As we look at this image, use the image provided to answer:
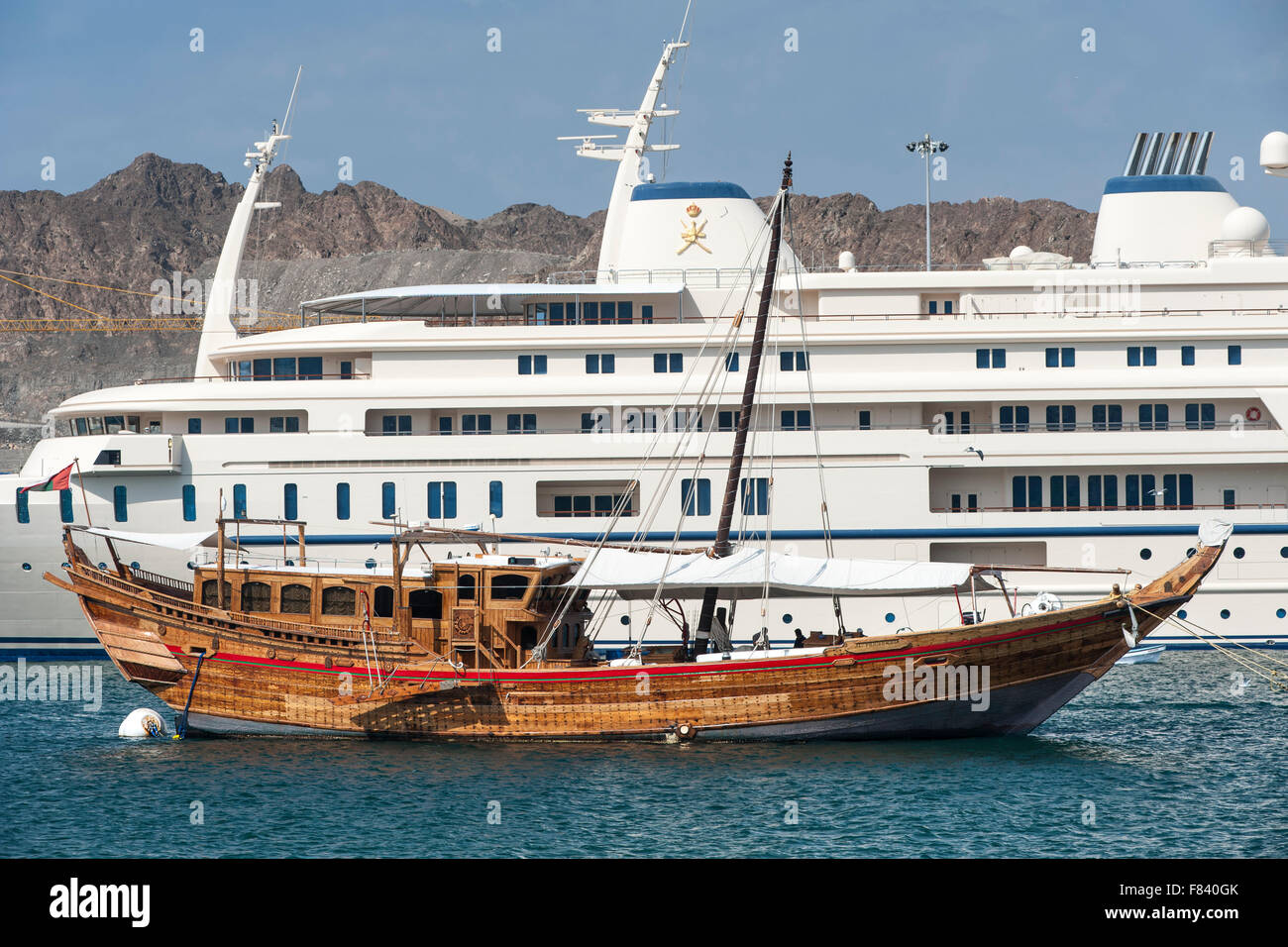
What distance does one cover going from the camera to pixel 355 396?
108 feet

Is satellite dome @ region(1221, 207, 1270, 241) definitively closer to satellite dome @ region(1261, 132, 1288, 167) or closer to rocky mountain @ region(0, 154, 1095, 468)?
satellite dome @ region(1261, 132, 1288, 167)

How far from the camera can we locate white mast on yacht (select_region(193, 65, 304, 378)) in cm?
3591

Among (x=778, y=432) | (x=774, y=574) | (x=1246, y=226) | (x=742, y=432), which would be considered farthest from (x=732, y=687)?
(x=1246, y=226)

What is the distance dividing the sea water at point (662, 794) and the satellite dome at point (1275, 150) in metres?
16.9

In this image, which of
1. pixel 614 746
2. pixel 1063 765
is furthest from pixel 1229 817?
pixel 614 746

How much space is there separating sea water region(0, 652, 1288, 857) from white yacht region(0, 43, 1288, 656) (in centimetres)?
712

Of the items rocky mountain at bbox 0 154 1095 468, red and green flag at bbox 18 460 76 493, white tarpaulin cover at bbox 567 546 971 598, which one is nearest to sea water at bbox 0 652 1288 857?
white tarpaulin cover at bbox 567 546 971 598

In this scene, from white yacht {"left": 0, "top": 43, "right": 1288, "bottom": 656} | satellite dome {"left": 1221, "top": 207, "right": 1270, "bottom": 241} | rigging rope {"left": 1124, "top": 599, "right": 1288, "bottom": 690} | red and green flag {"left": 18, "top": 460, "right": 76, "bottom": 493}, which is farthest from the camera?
satellite dome {"left": 1221, "top": 207, "right": 1270, "bottom": 241}

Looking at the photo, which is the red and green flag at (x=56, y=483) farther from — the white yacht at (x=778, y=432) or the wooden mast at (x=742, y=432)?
the wooden mast at (x=742, y=432)

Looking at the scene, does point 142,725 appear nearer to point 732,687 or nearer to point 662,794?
point 662,794

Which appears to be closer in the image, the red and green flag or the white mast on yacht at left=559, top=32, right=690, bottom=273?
the red and green flag

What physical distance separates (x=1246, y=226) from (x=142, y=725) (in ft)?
92.5

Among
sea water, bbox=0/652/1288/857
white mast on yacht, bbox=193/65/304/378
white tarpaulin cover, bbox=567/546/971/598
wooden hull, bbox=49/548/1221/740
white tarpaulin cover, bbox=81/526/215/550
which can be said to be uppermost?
white mast on yacht, bbox=193/65/304/378

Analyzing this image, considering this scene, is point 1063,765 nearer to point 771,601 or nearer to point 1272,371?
point 771,601
